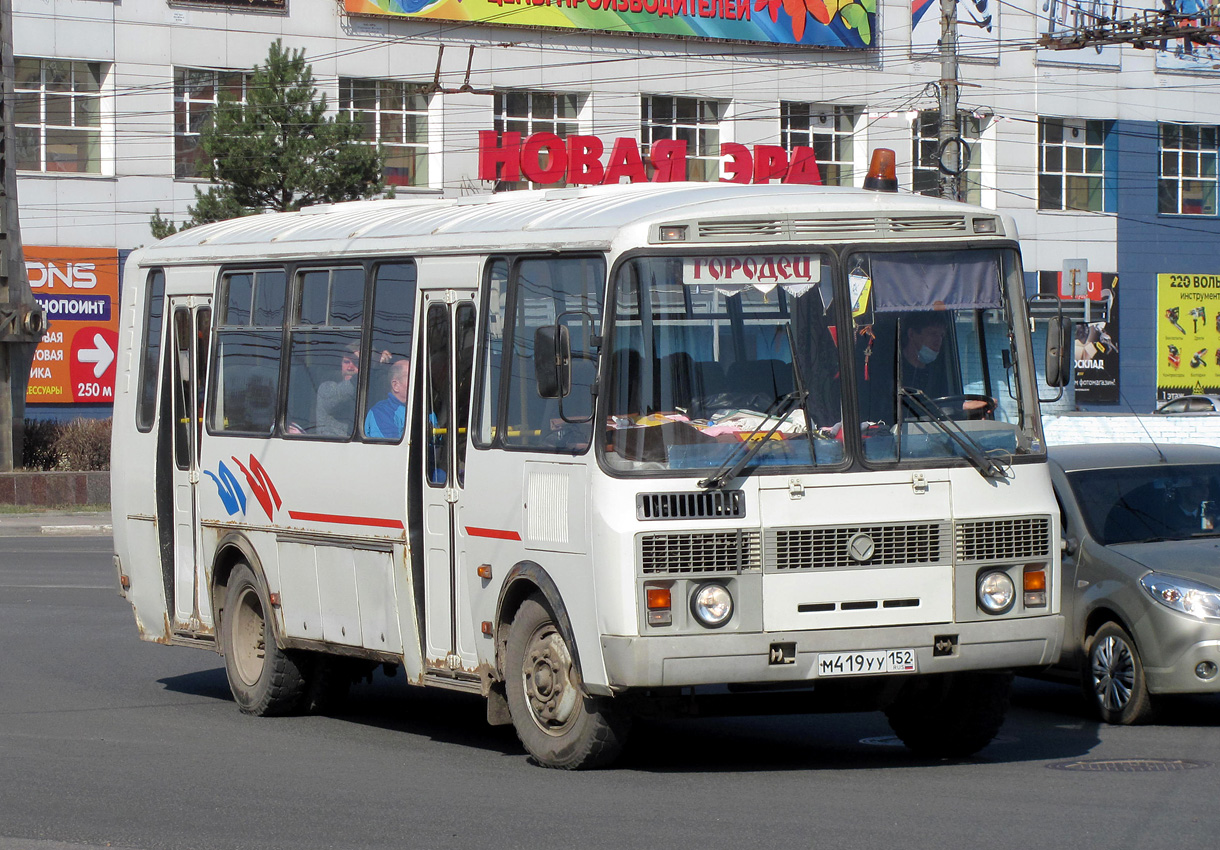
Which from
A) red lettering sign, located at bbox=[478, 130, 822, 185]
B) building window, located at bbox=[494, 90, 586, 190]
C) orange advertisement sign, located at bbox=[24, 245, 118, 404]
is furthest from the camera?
building window, located at bbox=[494, 90, 586, 190]

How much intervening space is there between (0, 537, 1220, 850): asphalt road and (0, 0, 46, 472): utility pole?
20.2 m

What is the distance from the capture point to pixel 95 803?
7934mm

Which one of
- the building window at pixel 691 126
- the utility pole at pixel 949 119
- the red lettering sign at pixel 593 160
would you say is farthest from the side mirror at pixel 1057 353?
the building window at pixel 691 126

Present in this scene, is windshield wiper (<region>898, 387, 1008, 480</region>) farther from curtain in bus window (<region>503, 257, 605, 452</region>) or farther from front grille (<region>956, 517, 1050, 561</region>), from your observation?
curtain in bus window (<region>503, 257, 605, 452</region>)

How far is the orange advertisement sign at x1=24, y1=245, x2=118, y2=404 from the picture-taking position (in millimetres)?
41000

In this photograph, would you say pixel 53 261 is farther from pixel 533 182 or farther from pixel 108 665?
pixel 108 665

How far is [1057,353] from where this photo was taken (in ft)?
28.9

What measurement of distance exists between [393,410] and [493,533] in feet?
3.96

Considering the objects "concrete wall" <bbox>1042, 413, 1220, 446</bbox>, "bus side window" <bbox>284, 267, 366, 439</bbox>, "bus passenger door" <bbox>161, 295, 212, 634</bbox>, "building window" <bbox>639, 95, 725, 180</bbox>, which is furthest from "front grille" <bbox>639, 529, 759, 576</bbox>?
"building window" <bbox>639, 95, 725, 180</bbox>

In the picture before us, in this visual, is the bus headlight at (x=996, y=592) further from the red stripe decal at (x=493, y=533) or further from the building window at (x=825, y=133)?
the building window at (x=825, y=133)

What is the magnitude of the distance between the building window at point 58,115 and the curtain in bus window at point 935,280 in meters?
34.7

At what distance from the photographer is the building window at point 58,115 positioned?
40.3 meters

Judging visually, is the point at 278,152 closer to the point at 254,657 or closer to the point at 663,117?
the point at 663,117

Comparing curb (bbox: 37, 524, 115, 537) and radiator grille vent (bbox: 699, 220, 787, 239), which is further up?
radiator grille vent (bbox: 699, 220, 787, 239)
